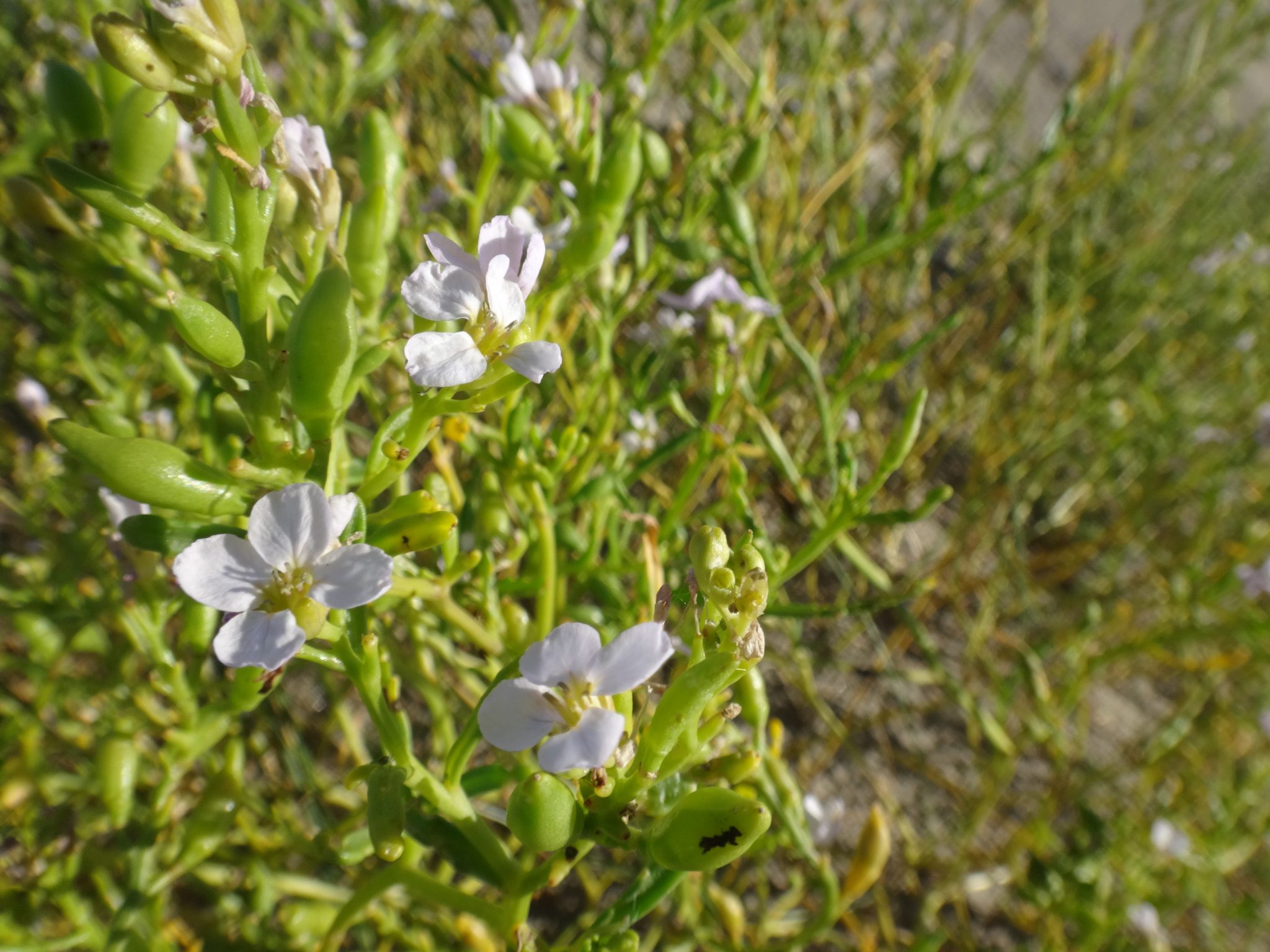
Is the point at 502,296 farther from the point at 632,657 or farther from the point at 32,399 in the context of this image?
the point at 32,399

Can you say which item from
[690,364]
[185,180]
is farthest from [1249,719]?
[185,180]

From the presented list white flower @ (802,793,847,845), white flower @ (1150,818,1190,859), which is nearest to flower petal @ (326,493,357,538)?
white flower @ (802,793,847,845)

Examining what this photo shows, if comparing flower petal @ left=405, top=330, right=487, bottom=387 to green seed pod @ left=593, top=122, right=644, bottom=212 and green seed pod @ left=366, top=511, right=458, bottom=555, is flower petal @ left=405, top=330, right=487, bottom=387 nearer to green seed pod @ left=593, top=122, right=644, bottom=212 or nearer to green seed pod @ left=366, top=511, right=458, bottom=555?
green seed pod @ left=366, top=511, right=458, bottom=555

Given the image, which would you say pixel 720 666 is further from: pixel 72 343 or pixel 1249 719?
pixel 1249 719

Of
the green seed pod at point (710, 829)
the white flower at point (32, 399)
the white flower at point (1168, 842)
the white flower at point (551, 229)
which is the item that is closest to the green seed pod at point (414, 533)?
the green seed pod at point (710, 829)

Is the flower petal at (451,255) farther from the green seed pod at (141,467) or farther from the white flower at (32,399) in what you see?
the white flower at (32,399)

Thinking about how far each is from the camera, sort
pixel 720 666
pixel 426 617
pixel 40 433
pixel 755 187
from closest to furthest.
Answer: pixel 720 666 → pixel 426 617 → pixel 40 433 → pixel 755 187
